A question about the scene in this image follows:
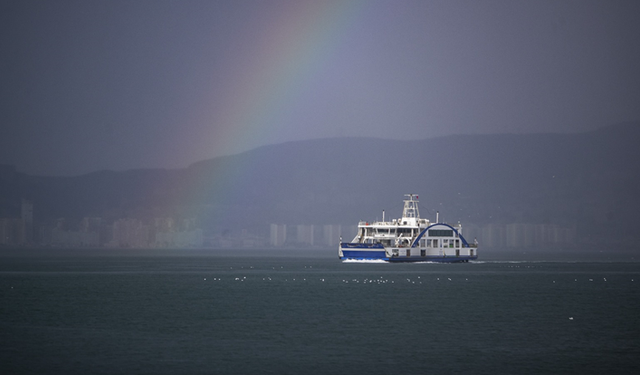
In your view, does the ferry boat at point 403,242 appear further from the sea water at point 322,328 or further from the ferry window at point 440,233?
the sea water at point 322,328

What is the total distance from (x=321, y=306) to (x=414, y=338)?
2603 centimetres

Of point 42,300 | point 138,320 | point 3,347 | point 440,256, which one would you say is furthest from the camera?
point 440,256

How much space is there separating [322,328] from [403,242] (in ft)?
331

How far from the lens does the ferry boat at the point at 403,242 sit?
Answer: 551 feet

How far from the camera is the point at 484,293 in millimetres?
106312

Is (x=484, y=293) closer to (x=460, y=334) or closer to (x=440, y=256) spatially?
(x=460, y=334)

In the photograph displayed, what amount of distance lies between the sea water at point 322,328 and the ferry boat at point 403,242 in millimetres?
43852

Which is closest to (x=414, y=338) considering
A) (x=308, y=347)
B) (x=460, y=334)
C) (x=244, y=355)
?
(x=460, y=334)

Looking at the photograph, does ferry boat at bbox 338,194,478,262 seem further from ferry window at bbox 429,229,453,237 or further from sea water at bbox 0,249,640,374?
sea water at bbox 0,249,640,374

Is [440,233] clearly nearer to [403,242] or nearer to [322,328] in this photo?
[403,242]

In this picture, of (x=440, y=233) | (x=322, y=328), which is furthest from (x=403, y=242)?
(x=322, y=328)

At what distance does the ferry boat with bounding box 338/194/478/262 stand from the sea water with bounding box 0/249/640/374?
43.9 meters

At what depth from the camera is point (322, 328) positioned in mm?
72125

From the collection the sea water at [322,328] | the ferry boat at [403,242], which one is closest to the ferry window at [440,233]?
the ferry boat at [403,242]
